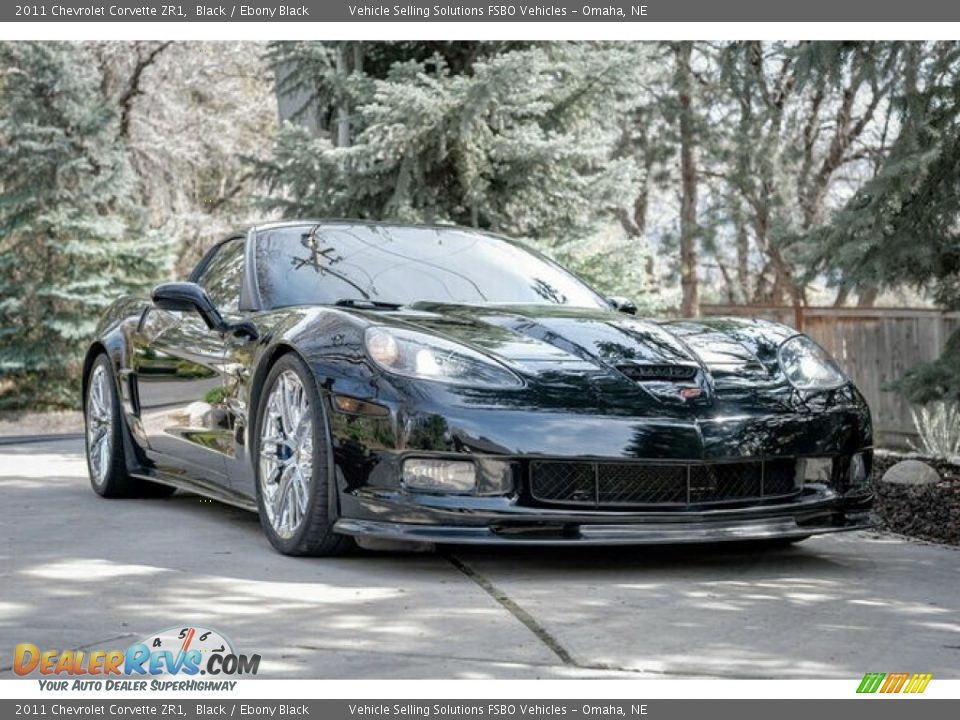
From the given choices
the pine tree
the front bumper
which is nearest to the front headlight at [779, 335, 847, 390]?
the front bumper

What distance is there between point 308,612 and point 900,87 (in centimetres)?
636

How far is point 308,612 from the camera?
466cm

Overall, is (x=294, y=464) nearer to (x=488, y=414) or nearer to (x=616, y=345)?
(x=488, y=414)

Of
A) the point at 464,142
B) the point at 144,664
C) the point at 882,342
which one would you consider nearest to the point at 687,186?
the point at 882,342

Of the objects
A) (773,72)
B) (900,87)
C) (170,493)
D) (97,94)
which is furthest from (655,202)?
(170,493)

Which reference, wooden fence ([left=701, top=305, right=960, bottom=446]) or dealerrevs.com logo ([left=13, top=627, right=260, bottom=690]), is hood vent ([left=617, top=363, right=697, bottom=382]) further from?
wooden fence ([left=701, top=305, right=960, bottom=446])

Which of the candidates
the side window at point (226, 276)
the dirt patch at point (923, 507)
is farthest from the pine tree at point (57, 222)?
the dirt patch at point (923, 507)

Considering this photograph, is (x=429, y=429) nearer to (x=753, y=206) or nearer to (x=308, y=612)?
(x=308, y=612)

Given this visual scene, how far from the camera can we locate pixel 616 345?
19.0 ft

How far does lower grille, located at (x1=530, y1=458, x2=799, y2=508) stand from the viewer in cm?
530

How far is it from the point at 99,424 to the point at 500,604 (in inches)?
158

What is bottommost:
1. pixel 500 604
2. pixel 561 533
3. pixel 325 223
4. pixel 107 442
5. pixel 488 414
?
pixel 500 604

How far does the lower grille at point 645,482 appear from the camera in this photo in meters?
5.30

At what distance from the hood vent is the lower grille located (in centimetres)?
38
